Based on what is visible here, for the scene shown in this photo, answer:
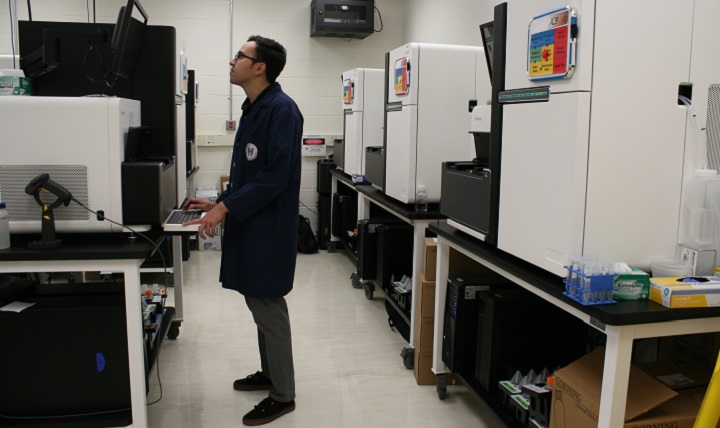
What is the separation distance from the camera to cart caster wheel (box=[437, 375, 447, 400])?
260 centimetres

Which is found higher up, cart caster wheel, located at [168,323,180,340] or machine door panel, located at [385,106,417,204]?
machine door panel, located at [385,106,417,204]

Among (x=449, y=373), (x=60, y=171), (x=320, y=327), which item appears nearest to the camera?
(x=60, y=171)

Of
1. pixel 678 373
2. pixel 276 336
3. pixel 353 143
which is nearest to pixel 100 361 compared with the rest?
pixel 276 336

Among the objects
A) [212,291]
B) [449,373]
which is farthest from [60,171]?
[212,291]

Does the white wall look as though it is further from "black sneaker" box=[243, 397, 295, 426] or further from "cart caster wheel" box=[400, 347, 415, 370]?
"black sneaker" box=[243, 397, 295, 426]

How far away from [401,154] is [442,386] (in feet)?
3.91

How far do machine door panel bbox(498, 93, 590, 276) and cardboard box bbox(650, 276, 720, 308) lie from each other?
225mm

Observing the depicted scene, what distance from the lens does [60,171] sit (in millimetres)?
1996

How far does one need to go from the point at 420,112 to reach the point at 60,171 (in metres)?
1.66

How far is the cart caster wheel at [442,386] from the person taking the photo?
103 inches

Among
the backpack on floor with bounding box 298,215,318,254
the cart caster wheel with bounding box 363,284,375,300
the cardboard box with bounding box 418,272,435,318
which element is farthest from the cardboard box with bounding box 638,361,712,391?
the backpack on floor with bounding box 298,215,318,254

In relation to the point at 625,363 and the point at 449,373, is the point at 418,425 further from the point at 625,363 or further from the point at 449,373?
the point at 625,363

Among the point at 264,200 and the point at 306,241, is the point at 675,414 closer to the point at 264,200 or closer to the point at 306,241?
the point at 264,200

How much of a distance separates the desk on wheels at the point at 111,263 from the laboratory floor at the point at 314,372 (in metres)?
0.45
